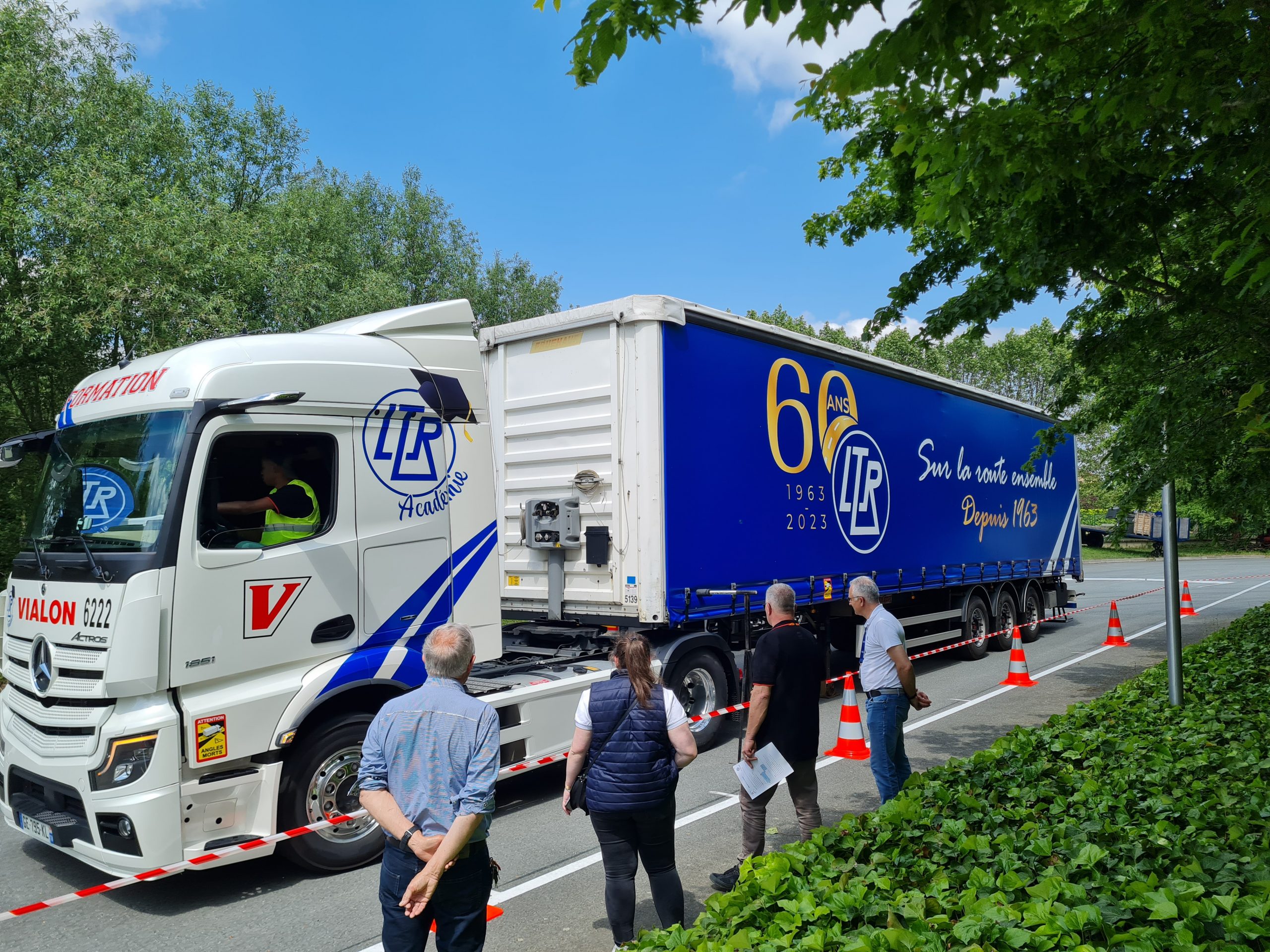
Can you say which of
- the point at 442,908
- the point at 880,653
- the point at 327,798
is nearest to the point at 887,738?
the point at 880,653

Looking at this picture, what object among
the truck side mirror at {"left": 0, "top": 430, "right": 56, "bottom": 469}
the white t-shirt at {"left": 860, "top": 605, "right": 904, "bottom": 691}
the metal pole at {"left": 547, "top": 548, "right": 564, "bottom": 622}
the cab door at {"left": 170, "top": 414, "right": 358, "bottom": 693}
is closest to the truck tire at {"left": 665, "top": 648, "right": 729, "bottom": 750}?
the metal pole at {"left": 547, "top": 548, "right": 564, "bottom": 622}

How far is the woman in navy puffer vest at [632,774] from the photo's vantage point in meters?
3.86

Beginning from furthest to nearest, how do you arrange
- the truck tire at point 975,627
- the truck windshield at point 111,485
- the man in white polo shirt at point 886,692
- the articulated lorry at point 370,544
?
the truck tire at point 975,627 < the man in white polo shirt at point 886,692 < the truck windshield at point 111,485 < the articulated lorry at point 370,544

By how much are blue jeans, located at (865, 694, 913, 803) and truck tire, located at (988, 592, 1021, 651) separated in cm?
921

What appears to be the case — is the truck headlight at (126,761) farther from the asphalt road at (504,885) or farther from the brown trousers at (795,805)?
the brown trousers at (795,805)

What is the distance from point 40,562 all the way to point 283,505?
1.42 m

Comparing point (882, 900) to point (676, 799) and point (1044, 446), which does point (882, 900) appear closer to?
point (676, 799)

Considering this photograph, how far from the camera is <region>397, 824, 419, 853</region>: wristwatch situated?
3.06 m

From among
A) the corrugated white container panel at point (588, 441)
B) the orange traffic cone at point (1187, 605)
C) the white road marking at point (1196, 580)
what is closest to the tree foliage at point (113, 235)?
the corrugated white container panel at point (588, 441)

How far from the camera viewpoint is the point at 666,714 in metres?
3.98

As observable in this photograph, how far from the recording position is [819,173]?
34.4ft

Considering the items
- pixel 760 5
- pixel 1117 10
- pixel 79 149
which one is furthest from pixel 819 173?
pixel 79 149

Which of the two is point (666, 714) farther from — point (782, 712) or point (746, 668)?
point (746, 668)

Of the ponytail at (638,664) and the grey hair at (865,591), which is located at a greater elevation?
the grey hair at (865,591)
